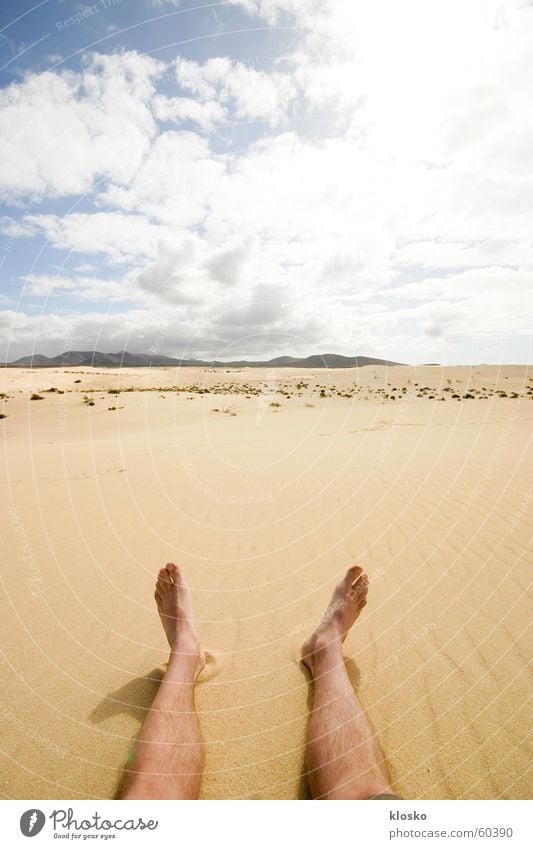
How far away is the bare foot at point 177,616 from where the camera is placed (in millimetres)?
2967

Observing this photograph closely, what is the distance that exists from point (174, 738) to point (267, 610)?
65.1 inches

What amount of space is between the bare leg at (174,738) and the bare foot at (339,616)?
0.84 metres

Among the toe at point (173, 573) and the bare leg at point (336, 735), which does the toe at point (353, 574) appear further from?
the toe at point (173, 573)

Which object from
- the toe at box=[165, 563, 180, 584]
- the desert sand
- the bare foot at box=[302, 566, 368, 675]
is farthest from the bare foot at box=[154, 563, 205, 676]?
the bare foot at box=[302, 566, 368, 675]

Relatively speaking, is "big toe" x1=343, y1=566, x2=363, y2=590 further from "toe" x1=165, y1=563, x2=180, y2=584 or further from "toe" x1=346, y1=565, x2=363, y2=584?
"toe" x1=165, y1=563, x2=180, y2=584

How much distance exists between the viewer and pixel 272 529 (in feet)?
19.8

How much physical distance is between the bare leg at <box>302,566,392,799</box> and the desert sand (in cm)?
14

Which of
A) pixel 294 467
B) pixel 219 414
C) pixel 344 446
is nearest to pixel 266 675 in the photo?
pixel 294 467

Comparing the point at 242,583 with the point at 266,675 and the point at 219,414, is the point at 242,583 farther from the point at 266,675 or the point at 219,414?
the point at 219,414

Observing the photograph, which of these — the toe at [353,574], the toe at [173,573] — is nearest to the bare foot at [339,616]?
the toe at [353,574]

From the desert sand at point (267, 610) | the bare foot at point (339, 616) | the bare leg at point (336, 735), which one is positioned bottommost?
the desert sand at point (267, 610)

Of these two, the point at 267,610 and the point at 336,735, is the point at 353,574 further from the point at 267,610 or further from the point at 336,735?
the point at 336,735

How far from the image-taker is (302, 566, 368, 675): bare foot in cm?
303
